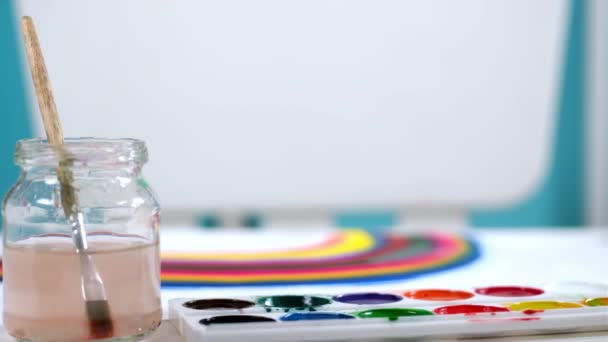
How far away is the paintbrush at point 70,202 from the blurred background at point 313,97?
64cm

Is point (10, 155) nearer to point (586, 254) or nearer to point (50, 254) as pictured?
point (586, 254)

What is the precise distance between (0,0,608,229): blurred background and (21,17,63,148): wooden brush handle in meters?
0.63

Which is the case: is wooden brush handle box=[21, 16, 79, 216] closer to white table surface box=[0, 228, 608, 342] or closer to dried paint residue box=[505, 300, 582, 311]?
white table surface box=[0, 228, 608, 342]

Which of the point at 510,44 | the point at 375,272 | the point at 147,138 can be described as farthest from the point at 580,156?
the point at 375,272

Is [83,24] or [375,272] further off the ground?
[83,24]

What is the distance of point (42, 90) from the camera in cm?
50

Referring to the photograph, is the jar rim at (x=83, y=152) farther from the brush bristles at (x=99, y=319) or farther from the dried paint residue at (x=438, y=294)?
the dried paint residue at (x=438, y=294)

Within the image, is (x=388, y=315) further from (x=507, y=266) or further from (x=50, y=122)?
(x=507, y=266)

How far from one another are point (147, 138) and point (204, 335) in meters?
0.73

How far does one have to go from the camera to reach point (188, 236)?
1.09 metres

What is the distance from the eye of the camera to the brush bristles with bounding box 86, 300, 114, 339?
480mm

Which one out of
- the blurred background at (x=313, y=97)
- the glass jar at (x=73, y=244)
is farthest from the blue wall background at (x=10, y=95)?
the glass jar at (x=73, y=244)

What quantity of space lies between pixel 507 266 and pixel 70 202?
20.4 inches

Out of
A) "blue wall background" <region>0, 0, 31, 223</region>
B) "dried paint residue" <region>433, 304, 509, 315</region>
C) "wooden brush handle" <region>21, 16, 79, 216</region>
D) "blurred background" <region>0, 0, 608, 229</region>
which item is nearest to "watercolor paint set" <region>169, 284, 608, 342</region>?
"dried paint residue" <region>433, 304, 509, 315</region>
